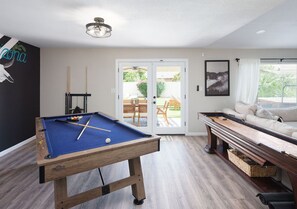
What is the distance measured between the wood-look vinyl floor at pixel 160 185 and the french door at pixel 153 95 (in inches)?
59.9

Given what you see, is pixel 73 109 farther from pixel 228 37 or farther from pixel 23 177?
pixel 228 37

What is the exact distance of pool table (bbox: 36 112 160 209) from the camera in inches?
55.8

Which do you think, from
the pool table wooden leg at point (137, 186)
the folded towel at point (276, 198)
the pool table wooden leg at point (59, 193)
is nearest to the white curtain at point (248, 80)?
the folded towel at point (276, 198)

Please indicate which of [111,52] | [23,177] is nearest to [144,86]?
[111,52]

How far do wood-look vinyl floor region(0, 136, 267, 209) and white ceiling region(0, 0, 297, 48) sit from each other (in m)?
2.33

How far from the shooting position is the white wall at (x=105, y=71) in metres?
4.85

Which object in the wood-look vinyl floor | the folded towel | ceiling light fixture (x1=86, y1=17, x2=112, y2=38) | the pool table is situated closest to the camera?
the pool table

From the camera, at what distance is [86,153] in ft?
4.98

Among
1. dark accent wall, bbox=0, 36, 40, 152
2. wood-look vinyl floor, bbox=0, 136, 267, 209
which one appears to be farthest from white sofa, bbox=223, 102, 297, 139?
dark accent wall, bbox=0, 36, 40, 152

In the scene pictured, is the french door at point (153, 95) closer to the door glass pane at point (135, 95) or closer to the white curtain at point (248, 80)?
the door glass pane at point (135, 95)

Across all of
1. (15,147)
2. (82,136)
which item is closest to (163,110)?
(82,136)

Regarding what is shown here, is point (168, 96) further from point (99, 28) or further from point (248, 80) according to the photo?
point (99, 28)

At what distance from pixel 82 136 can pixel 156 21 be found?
203 cm

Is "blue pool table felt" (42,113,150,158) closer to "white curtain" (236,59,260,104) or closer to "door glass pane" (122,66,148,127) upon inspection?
"door glass pane" (122,66,148,127)
